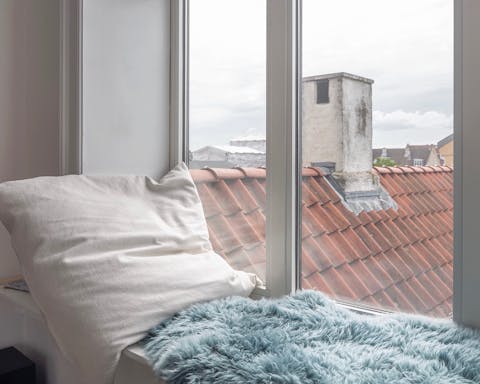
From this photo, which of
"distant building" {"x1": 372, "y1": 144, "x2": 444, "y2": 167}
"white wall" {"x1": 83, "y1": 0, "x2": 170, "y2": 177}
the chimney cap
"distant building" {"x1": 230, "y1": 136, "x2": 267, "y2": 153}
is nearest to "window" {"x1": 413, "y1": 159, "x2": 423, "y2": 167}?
"distant building" {"x1": 372, "y1": 144, "x2": 444, "y2": 167}

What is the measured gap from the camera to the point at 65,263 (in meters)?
1.10

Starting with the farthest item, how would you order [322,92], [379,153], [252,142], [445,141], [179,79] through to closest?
1. [179,79]
2. [252,142]
3. [322,92]
4. [379,153]
5. [445,141]

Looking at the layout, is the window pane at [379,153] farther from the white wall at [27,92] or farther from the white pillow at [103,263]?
the white wall at [27,92]

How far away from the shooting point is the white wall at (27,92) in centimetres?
163

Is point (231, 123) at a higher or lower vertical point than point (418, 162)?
higher

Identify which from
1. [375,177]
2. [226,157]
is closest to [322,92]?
[375,177]

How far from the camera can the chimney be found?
1.17m

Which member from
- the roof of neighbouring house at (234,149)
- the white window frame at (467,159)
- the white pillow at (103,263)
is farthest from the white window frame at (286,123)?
the white pillow at (103,263)

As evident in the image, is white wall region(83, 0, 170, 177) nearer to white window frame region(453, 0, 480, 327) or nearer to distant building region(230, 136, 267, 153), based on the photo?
distant building region(230, 136, 267, 153)

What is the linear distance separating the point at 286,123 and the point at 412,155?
37cm

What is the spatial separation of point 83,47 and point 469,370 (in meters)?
1.49

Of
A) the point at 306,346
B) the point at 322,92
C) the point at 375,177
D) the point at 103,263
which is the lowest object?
the point at 306,346

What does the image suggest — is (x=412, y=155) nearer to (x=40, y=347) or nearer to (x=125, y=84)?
(x=125, y=84)

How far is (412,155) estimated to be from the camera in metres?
1.09
